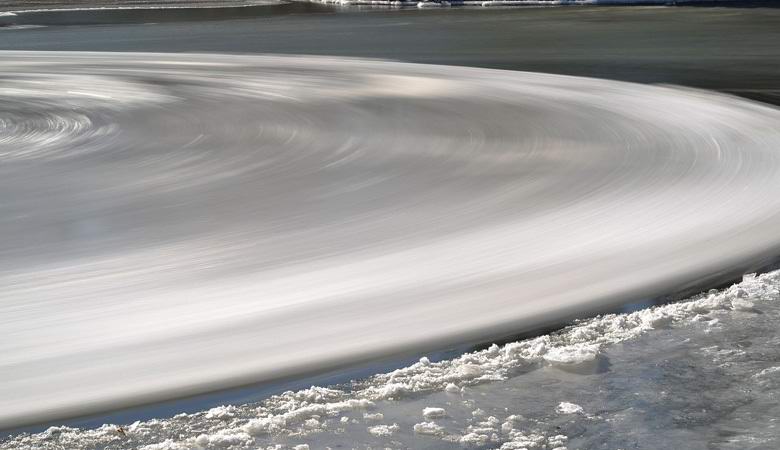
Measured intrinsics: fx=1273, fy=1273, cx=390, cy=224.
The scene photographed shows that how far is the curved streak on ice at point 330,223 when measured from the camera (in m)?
2.47

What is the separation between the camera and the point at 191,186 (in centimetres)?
395

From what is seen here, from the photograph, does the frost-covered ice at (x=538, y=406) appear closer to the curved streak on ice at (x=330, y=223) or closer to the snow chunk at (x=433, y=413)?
the snow chunk at (x=433, y=413)

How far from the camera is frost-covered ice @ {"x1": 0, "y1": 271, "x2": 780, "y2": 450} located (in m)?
1.94

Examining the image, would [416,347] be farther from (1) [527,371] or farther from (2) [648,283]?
(2) [648,283]

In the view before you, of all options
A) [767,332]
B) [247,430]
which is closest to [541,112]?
[767,332]

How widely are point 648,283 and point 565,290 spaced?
0.20 meters

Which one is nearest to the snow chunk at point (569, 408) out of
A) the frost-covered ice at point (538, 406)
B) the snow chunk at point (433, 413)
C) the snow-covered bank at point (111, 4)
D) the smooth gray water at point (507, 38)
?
the frost-covered ice at point (538, 406)

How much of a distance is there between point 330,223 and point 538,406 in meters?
1.41

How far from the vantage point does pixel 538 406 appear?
2.07 m

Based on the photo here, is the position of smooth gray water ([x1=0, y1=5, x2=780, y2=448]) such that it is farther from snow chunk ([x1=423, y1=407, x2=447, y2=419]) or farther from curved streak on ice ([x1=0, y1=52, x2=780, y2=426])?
snow chunk ([x1=423, y1=407, x2=447, y2=419])

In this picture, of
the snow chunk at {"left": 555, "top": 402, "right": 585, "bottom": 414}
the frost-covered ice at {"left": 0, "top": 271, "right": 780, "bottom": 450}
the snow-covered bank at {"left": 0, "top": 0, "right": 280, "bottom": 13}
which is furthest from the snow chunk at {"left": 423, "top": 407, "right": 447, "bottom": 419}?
the snow-covered bank at {"left": 0, "top": 0, "right": 280, "bottom": 13}

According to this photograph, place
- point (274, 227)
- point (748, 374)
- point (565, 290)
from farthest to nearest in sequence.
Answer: point (274, 227) < point (565, 290) < point (748, 374)

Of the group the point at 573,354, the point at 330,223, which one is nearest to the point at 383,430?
the point at 573,354

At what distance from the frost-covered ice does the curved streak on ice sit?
17 cm
